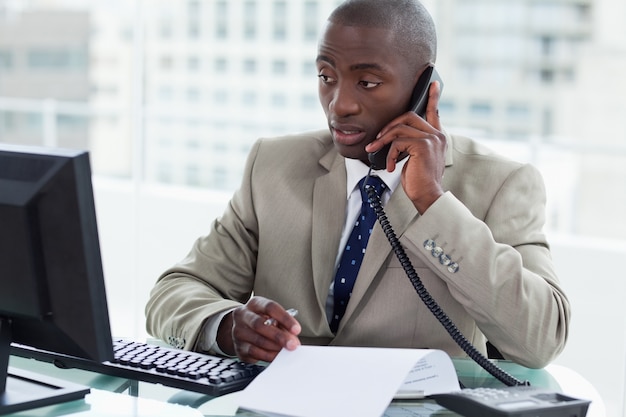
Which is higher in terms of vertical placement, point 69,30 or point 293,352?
point 69,30

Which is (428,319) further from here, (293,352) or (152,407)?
(152,407)

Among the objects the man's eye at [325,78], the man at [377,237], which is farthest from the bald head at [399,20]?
the man's eye at [325,78]

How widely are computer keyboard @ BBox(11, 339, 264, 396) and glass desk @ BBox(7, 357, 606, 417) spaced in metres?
0.01

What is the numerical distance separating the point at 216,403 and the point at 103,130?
644 centimetres

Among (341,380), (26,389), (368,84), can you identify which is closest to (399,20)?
(368,84)

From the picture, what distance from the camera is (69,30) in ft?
A: 33.4

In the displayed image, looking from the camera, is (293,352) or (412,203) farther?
(412,203)

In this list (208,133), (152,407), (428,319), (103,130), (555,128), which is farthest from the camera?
(555,128)

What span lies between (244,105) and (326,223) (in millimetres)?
8037

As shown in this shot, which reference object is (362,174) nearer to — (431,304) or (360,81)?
(360,81)

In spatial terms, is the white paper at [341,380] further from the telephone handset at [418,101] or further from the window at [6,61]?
the window at [6,61]

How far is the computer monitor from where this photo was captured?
121 cm

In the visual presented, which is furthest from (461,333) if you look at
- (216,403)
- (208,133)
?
(208,133)

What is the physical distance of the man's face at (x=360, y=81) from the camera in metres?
1.76
